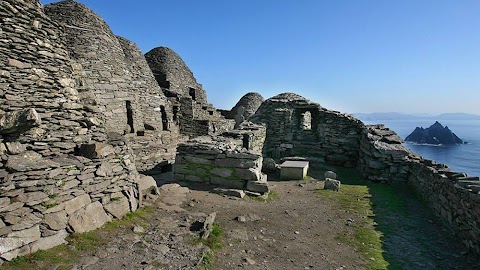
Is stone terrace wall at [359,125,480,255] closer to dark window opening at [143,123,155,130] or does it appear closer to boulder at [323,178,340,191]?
boulder at [323,178,340,191]

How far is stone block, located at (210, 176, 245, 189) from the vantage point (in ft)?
29.5

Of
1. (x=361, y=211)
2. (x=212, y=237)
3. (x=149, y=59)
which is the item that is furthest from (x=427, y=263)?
(x=149, y=59)

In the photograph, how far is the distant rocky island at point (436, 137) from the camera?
48925 mm

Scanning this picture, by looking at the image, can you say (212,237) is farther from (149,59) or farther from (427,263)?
(149,59)

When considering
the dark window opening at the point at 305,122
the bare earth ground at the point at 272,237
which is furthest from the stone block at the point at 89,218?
the dark window opening at the point at 305,122

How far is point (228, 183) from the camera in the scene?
29.7 feet

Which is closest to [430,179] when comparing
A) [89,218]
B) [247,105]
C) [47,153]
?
[89,218]

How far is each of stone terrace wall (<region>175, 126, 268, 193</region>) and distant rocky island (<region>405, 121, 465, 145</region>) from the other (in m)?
49.7

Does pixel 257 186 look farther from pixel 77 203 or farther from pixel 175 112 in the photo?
pixel 175 112

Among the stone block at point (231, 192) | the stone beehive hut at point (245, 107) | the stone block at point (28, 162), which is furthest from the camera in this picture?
the stone beehive hut at point (245, 107)

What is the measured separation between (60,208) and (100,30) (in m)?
12.2

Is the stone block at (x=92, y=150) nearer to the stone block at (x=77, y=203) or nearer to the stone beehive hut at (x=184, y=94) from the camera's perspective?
the stone block at (x=77, y=203)

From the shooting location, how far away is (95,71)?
533 inches

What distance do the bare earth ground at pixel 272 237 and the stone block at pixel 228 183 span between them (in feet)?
1.44
